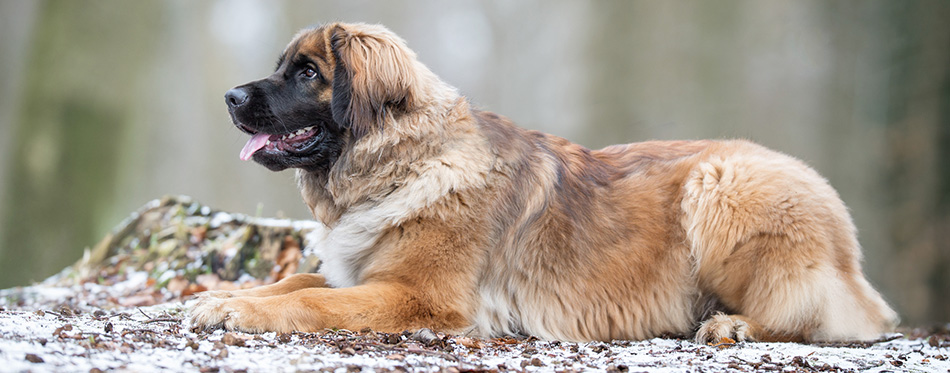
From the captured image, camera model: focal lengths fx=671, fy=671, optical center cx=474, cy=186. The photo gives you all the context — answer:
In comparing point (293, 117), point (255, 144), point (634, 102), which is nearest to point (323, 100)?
point (293, 117)

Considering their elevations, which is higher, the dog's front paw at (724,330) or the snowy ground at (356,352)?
the dog's front paw at (724,330)

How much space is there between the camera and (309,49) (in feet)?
11.9

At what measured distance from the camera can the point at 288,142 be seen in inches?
139

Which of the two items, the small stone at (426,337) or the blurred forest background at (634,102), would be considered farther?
the blurred forest background at (634,102)

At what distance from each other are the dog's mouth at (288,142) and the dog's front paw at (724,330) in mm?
2279

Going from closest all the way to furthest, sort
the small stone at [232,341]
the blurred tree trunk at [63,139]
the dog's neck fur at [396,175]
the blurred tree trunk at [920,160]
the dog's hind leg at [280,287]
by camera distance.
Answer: the small stone at [232,341]
the dog's neck fur at [396,175]
the dog's hind leg at [280,287]
the blurred tree trunk at [920,160]
the blurred tree trunk at [63,139]

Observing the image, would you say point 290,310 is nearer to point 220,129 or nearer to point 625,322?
point 625,322

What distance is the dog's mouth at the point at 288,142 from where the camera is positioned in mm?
3520

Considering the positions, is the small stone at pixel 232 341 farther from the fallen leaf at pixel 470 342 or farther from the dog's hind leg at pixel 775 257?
the dog's hind leg at pixel 775 257

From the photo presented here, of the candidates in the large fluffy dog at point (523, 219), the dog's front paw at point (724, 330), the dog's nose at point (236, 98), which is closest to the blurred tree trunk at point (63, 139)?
the large fluffy dog at point (523, 219)

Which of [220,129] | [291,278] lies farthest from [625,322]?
[220,129]

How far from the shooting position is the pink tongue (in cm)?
353

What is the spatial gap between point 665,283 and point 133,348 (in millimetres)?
2627

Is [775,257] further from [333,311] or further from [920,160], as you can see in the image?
[920,160]
